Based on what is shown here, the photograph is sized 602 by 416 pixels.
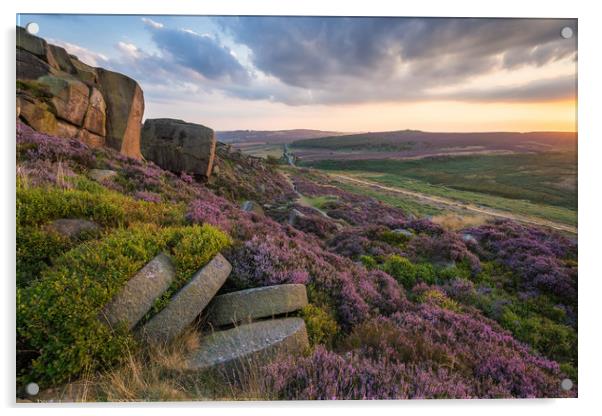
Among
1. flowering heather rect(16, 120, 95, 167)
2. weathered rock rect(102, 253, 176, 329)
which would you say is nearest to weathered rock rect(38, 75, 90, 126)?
flowering heather rect(16, 120, 95, 167)

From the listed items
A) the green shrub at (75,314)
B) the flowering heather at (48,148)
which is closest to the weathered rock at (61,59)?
the flowering heather at (48,148)

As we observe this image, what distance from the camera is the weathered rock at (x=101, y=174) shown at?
27.7 ft

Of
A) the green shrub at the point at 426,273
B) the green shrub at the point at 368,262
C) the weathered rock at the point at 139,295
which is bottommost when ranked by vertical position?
the green shrub at the point at 426,273

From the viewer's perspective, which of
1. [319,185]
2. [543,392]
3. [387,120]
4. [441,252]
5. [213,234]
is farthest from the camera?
[319,185]

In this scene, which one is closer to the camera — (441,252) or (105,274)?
(105,274)

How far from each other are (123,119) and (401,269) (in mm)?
11004

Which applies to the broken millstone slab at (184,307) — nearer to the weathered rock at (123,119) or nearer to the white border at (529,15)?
the white border at (529,15)

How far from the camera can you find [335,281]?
233 inches

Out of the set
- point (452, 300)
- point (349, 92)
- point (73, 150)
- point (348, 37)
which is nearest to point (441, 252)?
point (452, 300)

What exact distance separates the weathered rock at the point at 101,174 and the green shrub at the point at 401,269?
7.84 metres

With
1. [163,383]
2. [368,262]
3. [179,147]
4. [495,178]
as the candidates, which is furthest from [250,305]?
[179,147]

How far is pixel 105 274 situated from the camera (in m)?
4.14

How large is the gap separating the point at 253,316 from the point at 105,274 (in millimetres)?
2039

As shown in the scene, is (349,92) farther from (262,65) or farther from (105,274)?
(105,274)
